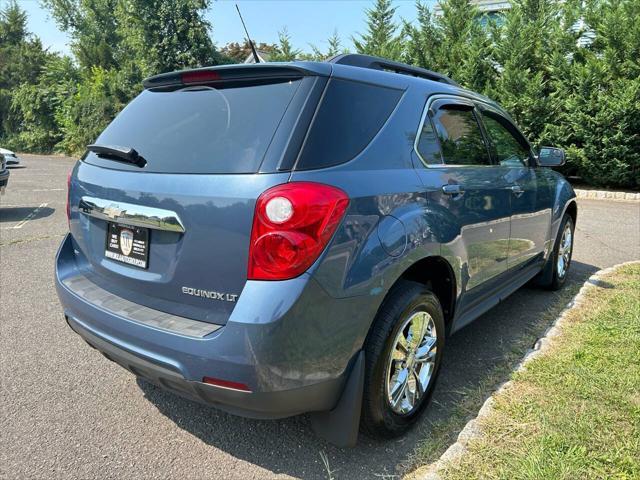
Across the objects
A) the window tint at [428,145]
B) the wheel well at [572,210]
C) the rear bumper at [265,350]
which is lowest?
the rear bumper at [265,350]

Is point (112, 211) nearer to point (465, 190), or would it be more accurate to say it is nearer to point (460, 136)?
point (465, 190)

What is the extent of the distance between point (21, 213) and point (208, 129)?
808 cm

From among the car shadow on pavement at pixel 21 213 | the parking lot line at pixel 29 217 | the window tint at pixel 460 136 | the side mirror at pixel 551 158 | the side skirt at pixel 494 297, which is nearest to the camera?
the window tint at pixel 460 136

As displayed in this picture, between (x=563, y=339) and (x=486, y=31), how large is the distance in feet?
40.8

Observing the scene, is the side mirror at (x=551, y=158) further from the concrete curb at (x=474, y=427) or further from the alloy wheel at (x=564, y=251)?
the concrete curb at (x=474, y=427)

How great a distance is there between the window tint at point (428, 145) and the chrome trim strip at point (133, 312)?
1.43 meters

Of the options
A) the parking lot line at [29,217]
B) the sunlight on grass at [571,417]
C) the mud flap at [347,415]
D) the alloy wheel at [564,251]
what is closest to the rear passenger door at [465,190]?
the sunlight on grass at [571,417]

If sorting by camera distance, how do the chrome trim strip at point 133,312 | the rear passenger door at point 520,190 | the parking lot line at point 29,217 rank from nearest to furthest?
the chrome trim strip at point 133,312, the rear passenger door at point 520,190, the parking lot line at point 29,217

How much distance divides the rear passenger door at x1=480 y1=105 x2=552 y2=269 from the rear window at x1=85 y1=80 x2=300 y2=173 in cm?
198

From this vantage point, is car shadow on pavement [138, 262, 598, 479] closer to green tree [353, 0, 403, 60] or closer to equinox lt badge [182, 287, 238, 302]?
equinox lt badge [182, 287, 238, 302]

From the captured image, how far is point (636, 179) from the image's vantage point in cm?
1198

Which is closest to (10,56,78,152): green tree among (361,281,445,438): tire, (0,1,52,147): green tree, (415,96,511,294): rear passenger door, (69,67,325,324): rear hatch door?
(0,1,52,147): green tree

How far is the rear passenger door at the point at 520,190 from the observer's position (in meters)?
3.54

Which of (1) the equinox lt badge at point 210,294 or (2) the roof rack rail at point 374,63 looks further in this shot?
(2) the roof rack rail at point 374,63
